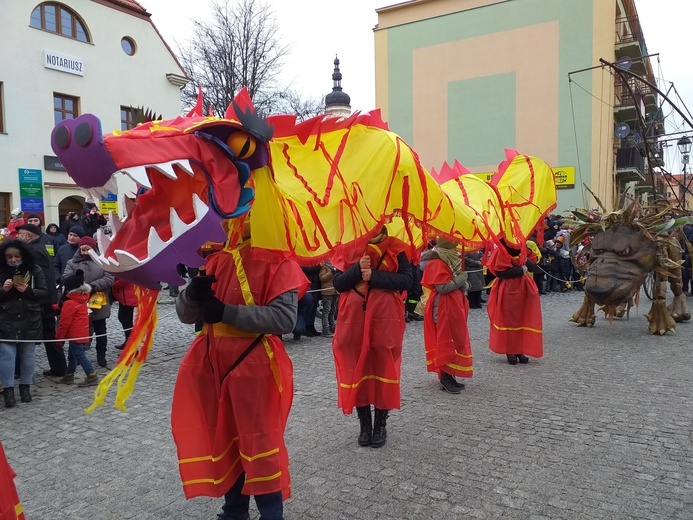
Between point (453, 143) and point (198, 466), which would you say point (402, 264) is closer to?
point (198, 466)

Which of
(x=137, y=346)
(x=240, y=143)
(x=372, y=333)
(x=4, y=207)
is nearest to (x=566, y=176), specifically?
(x=4, y=207)

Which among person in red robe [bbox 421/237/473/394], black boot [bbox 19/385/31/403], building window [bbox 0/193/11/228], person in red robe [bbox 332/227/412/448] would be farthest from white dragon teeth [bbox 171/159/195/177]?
building window [bbox 0/193/11/228]

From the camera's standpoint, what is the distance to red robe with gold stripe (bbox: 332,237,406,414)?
4.06 meters

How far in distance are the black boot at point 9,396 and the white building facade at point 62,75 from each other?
10.7 meters

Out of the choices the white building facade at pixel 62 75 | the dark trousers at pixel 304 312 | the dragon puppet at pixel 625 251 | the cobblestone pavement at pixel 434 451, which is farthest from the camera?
the white building facade at pixel 62 75

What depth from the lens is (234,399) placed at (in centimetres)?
263

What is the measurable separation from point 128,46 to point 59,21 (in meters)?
2.28

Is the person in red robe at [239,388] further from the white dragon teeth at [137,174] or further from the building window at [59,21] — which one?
the building window at [59,21]

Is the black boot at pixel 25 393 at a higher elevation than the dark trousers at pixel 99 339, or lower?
lower

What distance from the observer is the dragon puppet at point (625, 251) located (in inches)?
284

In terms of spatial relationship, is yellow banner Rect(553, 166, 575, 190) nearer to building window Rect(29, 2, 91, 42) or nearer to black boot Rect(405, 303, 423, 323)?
black boot Rect(405, 303, 423, 323)

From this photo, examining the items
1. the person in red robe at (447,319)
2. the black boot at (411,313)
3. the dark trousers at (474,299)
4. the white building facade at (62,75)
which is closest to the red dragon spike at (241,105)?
the person in red robe at (447,319)

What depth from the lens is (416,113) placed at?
23.6 m

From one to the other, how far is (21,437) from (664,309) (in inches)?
328
